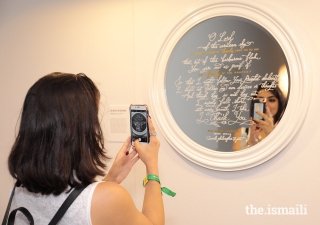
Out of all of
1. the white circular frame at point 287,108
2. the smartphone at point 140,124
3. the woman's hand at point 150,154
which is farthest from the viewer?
the white circular frame at point 287,108

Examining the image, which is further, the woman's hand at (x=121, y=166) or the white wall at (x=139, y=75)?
the white wall at (x=139, y=75)

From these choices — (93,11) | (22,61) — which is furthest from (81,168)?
(22,61)

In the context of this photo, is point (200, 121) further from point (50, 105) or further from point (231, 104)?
point (50, 105)

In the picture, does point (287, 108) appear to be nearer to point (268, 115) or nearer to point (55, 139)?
point (268, 115)

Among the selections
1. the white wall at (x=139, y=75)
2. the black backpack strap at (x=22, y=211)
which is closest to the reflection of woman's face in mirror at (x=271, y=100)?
the white wall at (x=139, y=75)

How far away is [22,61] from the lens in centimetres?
216

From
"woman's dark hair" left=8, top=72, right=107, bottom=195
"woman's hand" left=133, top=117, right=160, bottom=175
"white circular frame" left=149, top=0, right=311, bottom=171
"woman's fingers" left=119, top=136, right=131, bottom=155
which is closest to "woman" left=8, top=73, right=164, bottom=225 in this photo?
"woman's dark hair" left=8, top=72, right=107, bottom=195

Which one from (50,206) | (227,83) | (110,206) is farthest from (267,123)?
(50,206)

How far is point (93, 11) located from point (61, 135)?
3.86 feet

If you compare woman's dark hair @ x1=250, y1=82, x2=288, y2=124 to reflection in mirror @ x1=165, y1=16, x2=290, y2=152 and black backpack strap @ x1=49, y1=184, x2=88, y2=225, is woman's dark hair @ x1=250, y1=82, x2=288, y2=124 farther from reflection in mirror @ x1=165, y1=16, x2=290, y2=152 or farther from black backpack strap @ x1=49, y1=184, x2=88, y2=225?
black backpack strap @ x1=49, y1=184, x2=88, y2=225

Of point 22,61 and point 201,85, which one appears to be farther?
point 22,61

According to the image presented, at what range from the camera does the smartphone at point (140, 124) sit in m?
1.28

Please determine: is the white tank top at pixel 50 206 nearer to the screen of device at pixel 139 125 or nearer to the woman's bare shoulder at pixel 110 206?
the woman's bare shoulder at pixel 110 206

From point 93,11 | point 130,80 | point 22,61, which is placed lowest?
point 130,80
